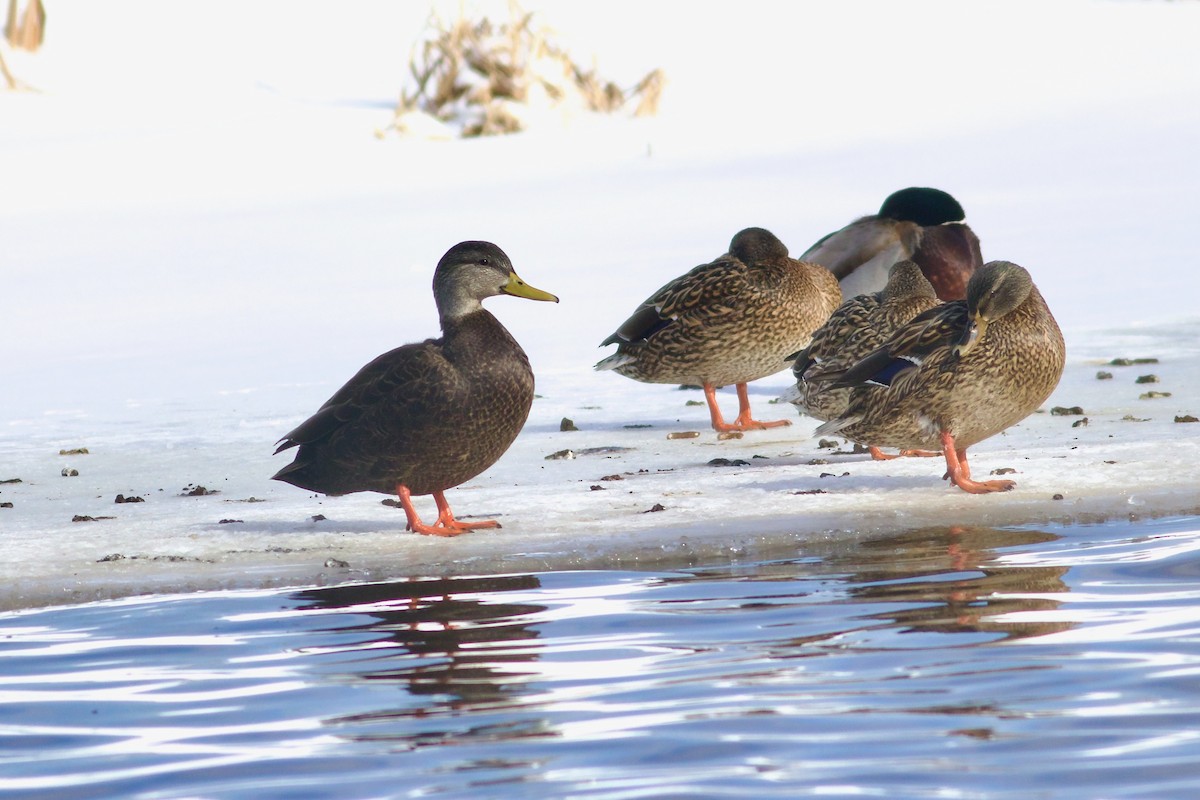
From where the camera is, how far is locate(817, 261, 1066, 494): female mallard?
20.9 ft

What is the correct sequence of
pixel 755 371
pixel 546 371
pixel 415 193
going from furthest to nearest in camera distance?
pixel 415 193
pixel 546 371
pixel 755 371

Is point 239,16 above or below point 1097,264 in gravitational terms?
above

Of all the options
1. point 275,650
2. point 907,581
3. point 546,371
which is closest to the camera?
point 275,650

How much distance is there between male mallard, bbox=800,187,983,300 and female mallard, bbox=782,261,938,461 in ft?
7.93

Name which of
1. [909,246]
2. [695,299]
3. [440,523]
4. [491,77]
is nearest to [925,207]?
[909,246]

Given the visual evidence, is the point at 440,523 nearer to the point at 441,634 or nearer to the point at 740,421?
the point at 441,634

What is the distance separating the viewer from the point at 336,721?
13.7 ft

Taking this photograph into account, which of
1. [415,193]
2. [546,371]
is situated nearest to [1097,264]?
[546,371]

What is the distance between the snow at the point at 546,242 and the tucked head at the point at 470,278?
0.73 meters

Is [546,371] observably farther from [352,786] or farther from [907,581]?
[352,786]

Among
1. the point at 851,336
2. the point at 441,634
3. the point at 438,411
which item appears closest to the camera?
the point at 441,634

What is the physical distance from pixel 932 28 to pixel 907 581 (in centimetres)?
2152

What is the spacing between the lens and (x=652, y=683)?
14.3ft

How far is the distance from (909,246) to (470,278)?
14.6 ft
